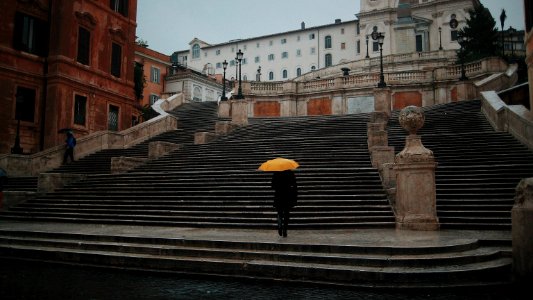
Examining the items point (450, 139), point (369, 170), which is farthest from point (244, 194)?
point (450, 139)

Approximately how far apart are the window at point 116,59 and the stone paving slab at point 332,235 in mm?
20869

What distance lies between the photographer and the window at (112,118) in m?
30.4

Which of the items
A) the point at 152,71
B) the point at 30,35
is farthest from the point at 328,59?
the point at 30,35

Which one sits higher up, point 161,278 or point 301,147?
point 301,147

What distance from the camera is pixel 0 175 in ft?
49.4

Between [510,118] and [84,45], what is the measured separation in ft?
80.7

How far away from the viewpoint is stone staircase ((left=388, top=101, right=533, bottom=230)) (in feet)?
37.9

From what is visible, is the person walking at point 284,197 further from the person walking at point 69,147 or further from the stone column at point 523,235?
the person walking at point 69,147

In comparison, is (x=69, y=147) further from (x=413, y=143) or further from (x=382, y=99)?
(x=382, y=99)

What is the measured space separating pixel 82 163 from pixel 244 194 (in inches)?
470

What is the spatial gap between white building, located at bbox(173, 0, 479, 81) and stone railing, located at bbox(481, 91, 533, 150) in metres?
39.9

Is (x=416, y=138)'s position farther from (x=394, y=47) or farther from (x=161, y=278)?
(x=394, y=47)

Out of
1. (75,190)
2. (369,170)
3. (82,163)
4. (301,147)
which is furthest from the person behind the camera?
(82,163)

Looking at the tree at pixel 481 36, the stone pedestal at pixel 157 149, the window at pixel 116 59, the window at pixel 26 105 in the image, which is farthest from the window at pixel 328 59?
the stone pedestal at pixel 157 149
